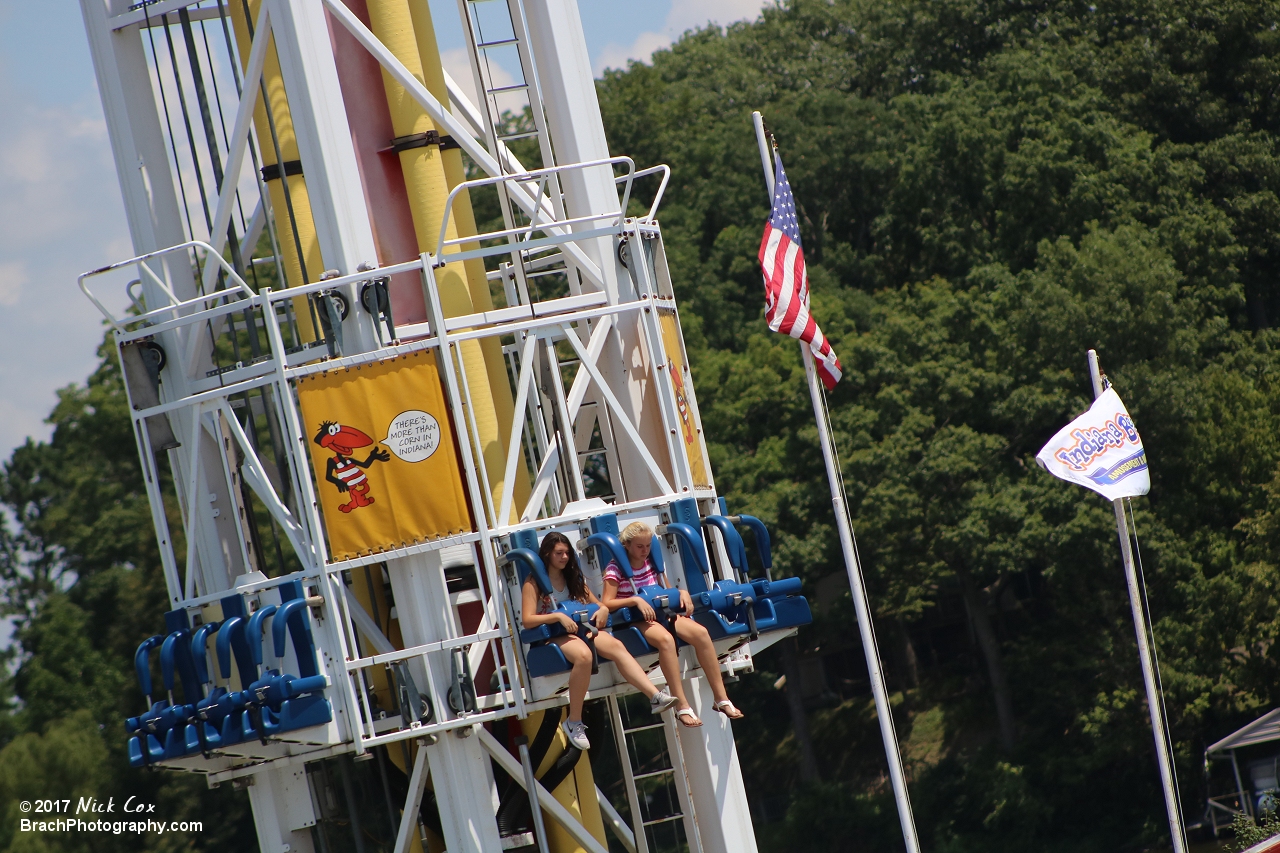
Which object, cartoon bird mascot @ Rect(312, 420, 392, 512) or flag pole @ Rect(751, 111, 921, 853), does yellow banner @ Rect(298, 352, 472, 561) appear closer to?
cartoon bird mascot @ Rect(312, 420, 392, 512)

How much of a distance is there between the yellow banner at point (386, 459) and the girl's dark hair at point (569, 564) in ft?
2.72

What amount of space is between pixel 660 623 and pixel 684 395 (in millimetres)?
2548

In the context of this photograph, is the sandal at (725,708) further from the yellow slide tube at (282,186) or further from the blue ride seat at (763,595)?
the yellow slide tube at (282,186)

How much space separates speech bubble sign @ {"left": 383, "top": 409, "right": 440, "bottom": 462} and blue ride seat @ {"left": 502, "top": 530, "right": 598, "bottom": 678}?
3.77ft

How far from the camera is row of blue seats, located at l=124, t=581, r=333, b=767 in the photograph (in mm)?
13695

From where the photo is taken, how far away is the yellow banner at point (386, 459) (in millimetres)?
13852

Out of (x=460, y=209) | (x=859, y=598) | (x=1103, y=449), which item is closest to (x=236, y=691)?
(x=460, y=209)

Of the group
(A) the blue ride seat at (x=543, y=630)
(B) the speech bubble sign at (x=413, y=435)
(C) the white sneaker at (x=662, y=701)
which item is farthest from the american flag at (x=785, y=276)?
(C) the white sneaker at (x=662, y=701)

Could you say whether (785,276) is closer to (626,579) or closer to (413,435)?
(626,579)

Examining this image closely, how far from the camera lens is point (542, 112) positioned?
1588 centimetres

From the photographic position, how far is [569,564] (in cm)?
1366

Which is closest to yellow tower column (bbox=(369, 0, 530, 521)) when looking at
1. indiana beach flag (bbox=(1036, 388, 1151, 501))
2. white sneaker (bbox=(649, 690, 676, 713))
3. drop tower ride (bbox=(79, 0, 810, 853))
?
drop tower ride (bbox=(79, 0, 810, 853))

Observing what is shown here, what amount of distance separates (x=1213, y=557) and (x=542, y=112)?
3117 cm

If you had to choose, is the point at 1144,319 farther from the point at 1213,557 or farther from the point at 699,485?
the point at 699,485
